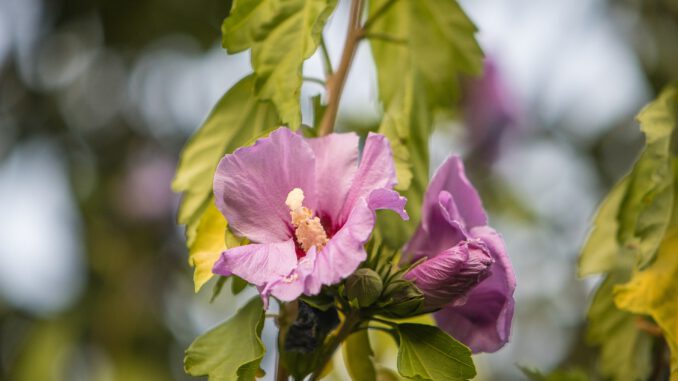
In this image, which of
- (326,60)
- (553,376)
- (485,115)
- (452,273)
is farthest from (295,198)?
(485,115)

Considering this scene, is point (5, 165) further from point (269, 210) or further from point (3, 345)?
point (269, 210)

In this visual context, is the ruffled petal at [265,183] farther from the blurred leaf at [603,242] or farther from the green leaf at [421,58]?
the blurred leaf at [603,242]

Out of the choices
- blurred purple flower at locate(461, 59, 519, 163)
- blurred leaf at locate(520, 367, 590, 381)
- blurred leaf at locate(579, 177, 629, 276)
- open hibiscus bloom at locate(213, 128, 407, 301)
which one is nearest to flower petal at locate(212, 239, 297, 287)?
open hibiscus bloom at locate(213, 128, 407, 301)

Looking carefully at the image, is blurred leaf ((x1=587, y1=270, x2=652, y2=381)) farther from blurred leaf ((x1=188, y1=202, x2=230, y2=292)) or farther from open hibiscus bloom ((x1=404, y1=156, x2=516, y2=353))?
blurred leaf ((x1=188, y1=202, x2=230, y2=292))

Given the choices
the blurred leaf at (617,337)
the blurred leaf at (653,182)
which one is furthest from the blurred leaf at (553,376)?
the blurred leaf at (653,182)

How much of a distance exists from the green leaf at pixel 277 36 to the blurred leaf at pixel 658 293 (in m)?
0.46

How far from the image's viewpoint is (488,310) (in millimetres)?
891

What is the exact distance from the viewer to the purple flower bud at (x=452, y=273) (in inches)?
32.5

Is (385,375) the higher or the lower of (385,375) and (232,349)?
the lower

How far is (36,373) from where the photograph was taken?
8.86ft

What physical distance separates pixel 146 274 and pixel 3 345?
512mm

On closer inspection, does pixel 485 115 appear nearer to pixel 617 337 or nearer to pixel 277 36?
pixel 617 337

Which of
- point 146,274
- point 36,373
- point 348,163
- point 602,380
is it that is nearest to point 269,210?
point 348,163

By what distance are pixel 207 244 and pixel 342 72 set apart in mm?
266
